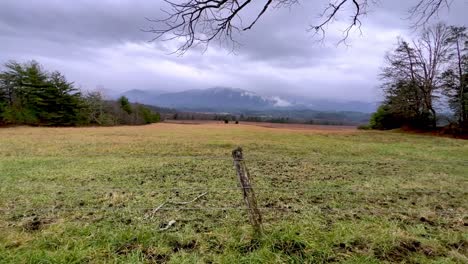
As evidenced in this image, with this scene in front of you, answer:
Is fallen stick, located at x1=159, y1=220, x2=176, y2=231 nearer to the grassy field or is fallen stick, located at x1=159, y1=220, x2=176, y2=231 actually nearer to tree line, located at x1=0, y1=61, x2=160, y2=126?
the grassy field

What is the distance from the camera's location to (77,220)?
4.25 m

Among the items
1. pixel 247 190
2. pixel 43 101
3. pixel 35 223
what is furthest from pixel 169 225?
pixel 43 101

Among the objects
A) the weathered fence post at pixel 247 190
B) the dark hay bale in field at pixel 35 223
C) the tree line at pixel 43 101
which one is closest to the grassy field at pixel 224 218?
the dark hay bale in field at pixel 35 223

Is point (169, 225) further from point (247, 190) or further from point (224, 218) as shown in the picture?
point (247, 190)

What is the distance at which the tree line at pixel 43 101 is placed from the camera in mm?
37906

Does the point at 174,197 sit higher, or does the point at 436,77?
the point at 436,77

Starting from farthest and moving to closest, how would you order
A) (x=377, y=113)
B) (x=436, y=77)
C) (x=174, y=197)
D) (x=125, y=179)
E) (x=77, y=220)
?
(x=377, y=113)
(x=436, y=77)
(x=125, y=179)
(x=174, y=197)
(x=77, y=220)

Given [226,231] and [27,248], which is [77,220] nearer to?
[27,248]

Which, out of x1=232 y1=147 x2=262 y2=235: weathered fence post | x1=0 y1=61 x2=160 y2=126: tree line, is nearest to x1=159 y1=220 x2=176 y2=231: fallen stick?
x1=232 y1=147 x2=262 y2=235: weathered fence post

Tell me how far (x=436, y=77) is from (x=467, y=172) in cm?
2525

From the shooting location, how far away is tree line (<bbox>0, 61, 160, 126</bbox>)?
3791 centimetres

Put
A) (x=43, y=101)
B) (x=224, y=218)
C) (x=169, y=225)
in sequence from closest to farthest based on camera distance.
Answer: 1. (x=169, y=225)
2. (x=224, y=218)
3. (x=43, y=101)

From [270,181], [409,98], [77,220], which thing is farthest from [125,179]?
[409,98]

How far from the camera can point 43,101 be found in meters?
40.8
